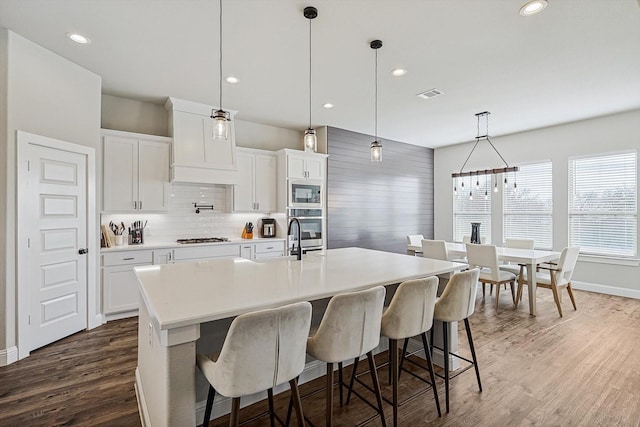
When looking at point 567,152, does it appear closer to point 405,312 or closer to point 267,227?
point 267,227

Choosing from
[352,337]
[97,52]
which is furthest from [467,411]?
[97,52]

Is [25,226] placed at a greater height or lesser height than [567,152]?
lesser

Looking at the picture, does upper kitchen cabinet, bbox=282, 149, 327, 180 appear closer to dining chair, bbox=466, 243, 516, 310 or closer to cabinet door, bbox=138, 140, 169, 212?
cabinet door, bbox=138, 140, 169, 212

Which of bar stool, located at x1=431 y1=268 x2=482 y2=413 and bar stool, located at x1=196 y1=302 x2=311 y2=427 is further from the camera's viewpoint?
bar stool, located at x1=431 y1=268 x2=482 y2=413

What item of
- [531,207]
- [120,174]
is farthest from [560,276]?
[120,174]

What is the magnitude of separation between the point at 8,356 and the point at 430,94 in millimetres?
5248

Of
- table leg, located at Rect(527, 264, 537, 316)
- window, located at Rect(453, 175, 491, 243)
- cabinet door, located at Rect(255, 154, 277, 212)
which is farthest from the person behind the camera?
window, located at Rect(453, 175, 491, 243)

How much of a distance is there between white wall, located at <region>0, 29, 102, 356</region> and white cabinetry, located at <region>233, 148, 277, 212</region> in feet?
6.49

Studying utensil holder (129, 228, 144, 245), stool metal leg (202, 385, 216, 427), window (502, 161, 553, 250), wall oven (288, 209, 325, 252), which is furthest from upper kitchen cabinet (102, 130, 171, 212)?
window (502, 161, 553, 250)

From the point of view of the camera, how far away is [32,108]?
3.04 meters

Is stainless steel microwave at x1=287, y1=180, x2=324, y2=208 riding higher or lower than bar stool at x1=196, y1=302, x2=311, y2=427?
higher

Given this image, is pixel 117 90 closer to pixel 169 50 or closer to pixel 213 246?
pixel 169 50

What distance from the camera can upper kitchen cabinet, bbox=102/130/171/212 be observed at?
4000mm

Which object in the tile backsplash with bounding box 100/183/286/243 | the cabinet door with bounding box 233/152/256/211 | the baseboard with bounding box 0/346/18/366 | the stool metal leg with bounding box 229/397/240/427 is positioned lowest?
the baseboard with bounding box 0/346/18/366
